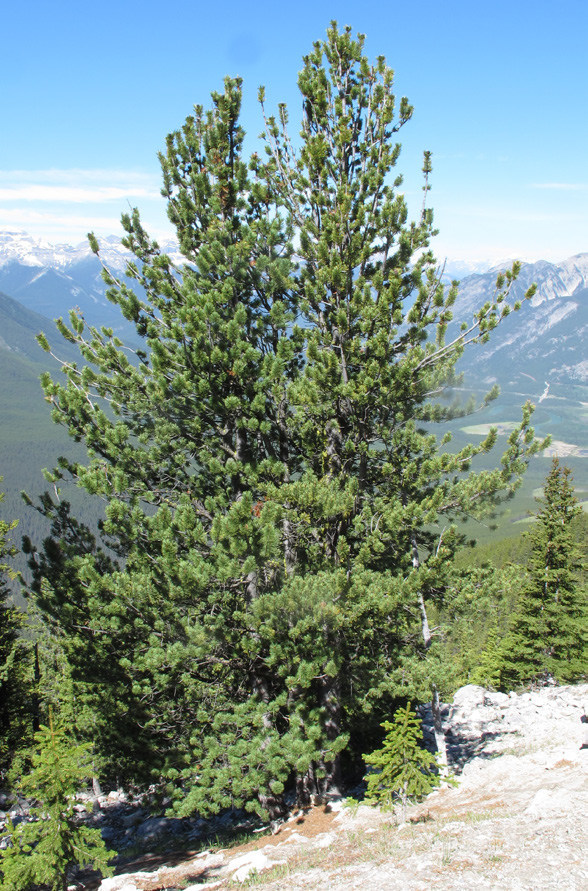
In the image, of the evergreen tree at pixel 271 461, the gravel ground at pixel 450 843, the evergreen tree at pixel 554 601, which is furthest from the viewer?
the evergreen tree at pixel 554 601

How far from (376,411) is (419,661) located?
5.12m

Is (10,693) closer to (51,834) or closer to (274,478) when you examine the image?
(51,834)

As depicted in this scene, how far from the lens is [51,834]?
322 inches

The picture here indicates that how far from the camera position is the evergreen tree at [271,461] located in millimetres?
10266

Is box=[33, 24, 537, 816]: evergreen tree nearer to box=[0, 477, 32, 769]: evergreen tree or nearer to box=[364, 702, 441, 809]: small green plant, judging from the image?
box=[364, 702, 441, 809]: small green plant

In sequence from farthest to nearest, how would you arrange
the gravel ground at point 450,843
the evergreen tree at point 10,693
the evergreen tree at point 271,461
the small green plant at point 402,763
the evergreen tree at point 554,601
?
the evergreen tree at point 554,601
the evergreen tree at point 10,693
the evergreen tree at point 271,461
the small green plant at point 402,763
the gravel ground at point 450,843

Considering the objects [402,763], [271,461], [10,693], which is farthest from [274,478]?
[10,693]

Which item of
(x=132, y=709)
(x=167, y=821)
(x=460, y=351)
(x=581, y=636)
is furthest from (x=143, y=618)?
(x=581, y=636)

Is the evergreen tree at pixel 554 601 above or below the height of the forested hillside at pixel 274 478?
below

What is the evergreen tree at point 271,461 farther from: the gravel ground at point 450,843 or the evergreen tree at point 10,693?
the evergreen tree at point 10,693

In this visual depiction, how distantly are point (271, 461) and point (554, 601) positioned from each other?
67.1 ft

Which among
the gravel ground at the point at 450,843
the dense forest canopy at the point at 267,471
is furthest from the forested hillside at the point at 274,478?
the gravel ground at the point at 450,843

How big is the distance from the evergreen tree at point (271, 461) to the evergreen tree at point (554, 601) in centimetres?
1608

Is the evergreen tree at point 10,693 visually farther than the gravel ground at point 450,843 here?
Yes
